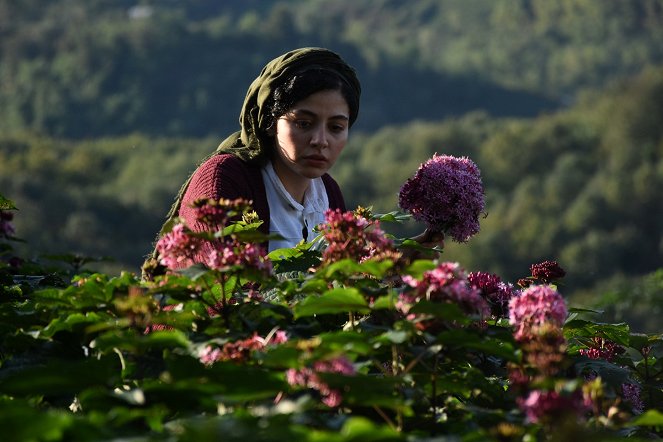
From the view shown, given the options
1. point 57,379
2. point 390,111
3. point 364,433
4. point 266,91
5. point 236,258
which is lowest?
point 364,433

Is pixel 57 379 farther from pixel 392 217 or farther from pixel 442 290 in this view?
pixel 392 217

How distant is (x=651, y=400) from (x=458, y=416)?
44.0 inches

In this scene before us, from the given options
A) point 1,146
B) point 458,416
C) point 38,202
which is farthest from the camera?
point 1,146

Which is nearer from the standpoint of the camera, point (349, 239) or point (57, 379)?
point (57, 379)

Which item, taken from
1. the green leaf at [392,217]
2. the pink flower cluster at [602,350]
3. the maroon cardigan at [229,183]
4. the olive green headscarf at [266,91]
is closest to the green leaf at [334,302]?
the green leaf at [392,217]

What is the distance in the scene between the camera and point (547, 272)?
3.32m

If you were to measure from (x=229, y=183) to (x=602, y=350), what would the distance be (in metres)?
1.73

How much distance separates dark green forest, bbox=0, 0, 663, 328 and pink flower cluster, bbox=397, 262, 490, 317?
46.7 m

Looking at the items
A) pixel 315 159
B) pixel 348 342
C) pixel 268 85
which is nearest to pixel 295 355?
pixel 348 342

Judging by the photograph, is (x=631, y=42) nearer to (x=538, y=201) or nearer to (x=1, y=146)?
(x=538, y=201)

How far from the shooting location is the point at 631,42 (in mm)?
130125

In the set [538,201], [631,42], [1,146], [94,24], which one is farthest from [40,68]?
[631,42]

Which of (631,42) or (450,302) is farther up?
(631,42)

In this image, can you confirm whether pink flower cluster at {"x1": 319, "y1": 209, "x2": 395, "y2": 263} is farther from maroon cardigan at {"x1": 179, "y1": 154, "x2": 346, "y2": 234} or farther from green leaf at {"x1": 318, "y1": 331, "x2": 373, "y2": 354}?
maroon cardigan at {"x1": 179, "y1": 154, "x2": 346, "y2": 234}
